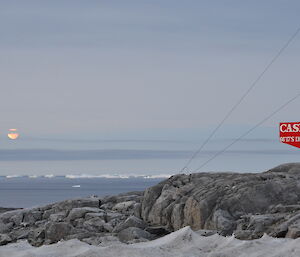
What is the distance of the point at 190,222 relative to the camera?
17.6m

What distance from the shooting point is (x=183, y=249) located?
11.5m

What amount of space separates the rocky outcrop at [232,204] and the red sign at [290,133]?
3.66ft

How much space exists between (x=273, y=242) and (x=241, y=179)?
7.67 m

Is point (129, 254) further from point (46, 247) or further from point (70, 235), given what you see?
point (70, 235)

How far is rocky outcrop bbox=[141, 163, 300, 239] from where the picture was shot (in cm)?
1505


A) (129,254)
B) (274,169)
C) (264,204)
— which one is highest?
(274,169)

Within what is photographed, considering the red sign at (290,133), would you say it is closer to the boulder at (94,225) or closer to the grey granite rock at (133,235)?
the grey granite rock at (133,235)

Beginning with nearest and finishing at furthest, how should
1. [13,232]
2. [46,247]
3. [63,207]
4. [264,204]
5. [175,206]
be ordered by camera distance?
[46,247] < [264,204] < [175,206] < [13,232] < [63,207]

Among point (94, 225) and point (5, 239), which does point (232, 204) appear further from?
point (5, 239)

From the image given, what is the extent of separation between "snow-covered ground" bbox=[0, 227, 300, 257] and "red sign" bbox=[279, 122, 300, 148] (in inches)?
280

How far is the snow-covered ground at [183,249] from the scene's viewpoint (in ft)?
35.7

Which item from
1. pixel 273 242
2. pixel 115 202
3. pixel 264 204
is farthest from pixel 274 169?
pixel 273 242

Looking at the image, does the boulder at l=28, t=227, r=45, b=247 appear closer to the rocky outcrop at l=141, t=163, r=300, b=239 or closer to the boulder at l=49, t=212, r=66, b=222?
the boulder at l=49, t=212, r=66, b=222

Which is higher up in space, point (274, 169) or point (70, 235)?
point (274, 169)
